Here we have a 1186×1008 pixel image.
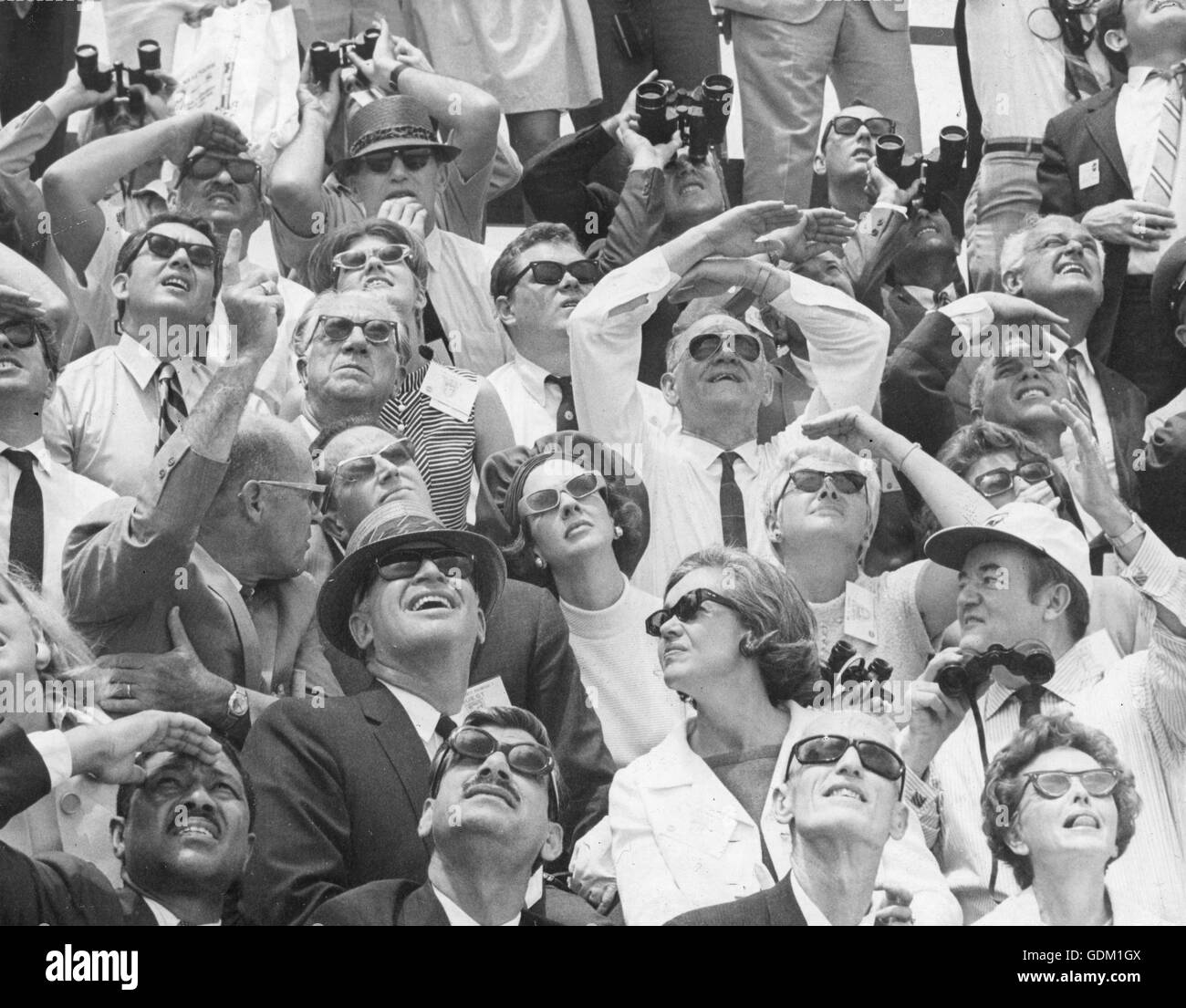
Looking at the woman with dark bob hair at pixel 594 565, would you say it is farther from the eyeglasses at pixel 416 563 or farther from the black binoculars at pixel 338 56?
the black binoculars at pixel 338 56

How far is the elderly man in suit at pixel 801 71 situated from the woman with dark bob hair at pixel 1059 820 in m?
2.19

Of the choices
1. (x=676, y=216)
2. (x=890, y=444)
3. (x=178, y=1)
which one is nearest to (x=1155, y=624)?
(x=890, y=444)

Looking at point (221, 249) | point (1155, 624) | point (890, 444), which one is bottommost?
point (1155, 624)

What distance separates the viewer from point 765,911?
581cm

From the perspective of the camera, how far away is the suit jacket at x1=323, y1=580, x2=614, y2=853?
6191 mm

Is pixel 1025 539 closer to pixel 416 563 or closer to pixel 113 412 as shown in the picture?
pixel 416 563

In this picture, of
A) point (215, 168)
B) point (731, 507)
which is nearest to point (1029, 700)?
point (731, 507)

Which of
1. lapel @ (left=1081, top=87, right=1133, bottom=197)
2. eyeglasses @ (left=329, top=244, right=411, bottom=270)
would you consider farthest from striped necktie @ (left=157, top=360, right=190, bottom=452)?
lapel @ (left=1081, top=87, right=1133, bottom=197)

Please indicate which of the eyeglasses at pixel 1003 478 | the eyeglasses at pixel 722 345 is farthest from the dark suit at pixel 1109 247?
the eyeglasses at pixel 722 345

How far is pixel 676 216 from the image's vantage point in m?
7.54

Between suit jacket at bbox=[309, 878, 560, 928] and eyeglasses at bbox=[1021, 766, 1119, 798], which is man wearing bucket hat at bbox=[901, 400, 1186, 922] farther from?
suit jacket at bbox=[309, 878, 560, 928]

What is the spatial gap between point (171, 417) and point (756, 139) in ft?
6.55

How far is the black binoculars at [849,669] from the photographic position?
6.47 meters
